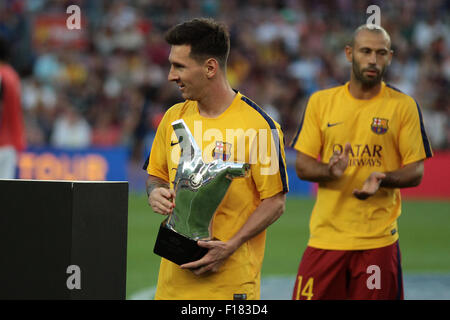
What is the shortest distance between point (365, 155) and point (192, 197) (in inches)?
74.8

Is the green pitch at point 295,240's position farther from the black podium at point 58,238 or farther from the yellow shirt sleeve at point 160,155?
the black podium at point 58,238

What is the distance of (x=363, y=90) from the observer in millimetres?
5414

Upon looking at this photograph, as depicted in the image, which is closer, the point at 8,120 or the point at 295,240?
the point at 8,120

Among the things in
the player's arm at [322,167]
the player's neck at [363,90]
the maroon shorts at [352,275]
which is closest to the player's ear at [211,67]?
the player's arm at [322,167]

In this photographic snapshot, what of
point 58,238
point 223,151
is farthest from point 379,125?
point 58,238

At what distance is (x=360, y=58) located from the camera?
17.3ft

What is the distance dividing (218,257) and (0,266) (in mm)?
1043

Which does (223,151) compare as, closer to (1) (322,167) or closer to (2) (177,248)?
(2) (177,248)

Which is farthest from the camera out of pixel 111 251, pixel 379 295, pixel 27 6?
pixel 27 6

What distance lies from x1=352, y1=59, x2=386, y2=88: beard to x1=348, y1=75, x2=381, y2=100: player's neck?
0.03m

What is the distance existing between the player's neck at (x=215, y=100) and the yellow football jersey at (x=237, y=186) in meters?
0.03

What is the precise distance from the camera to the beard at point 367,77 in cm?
528

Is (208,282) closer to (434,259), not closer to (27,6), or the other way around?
(434,259)

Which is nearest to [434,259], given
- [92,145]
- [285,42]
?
[92,145]
